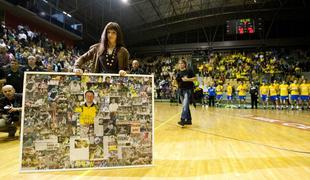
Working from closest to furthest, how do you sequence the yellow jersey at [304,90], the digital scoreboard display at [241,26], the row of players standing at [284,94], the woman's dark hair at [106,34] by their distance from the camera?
the woman's dark hair at [106,34], the yellow jersey at [304,90], the row of players standing at [284,94], the digital scoreboard display at [241,26]

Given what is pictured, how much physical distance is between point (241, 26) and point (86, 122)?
1730 cm

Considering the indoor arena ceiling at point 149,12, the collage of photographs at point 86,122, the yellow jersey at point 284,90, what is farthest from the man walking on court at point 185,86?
the indoor arena ceiling at point 149,12

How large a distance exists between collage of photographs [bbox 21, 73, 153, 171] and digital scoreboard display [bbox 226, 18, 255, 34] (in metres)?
16.6

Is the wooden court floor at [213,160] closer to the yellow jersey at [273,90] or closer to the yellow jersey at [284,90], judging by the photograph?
the yellow jersey at [284,90]

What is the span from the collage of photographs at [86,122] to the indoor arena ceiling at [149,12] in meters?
14.5

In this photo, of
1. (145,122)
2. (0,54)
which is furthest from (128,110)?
(0,54)

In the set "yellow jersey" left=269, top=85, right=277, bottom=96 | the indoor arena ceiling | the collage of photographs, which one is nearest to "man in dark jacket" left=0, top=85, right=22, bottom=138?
the collage of photographs

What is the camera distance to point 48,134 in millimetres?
2580

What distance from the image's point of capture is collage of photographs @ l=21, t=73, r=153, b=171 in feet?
8.40

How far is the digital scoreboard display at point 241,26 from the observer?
1741 cm

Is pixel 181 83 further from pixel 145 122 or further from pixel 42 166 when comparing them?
pixel 42 166

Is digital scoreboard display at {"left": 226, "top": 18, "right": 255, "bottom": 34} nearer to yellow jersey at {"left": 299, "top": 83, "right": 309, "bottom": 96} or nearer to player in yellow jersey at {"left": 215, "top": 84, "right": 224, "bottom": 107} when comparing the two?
player in yellow jersey at {"left": 215, "top": 84, "right": 224, "bottom": 107}

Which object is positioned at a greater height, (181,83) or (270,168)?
(181,83)

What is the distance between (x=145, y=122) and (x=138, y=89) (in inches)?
15.5
